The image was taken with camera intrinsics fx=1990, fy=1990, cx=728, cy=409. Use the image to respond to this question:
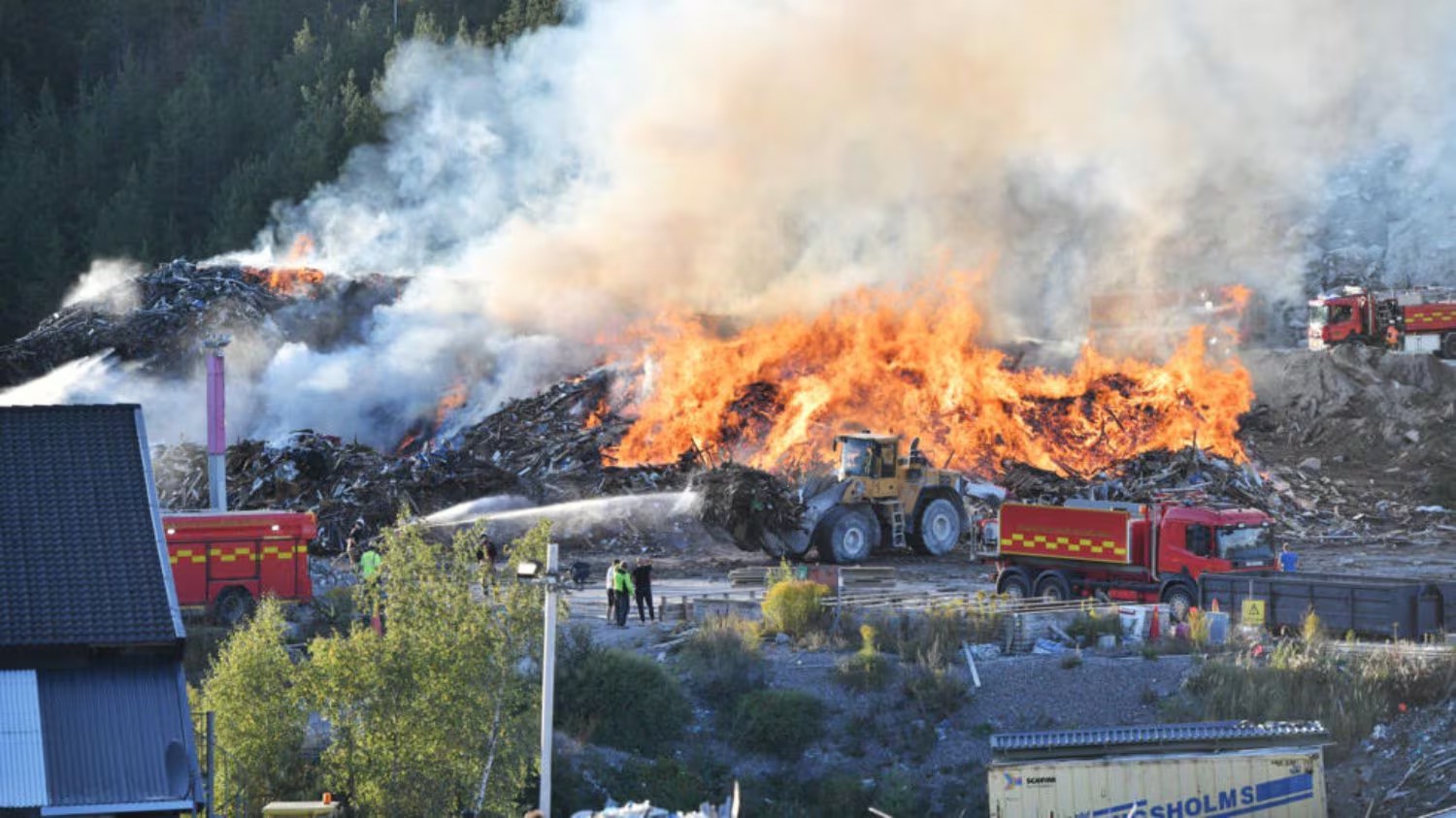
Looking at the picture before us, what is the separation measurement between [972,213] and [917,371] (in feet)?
41.0

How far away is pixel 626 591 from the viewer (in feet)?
101

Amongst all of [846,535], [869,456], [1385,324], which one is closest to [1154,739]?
[846,535]

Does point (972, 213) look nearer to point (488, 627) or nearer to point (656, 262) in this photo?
point (656, 262)

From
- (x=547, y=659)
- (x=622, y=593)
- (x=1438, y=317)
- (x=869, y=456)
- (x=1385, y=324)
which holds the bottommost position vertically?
(x=622, y=593)

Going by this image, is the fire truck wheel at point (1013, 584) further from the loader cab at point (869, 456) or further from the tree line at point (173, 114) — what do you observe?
the tree line at point (173, 114)

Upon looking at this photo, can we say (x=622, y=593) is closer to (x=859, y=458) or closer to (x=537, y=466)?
(x=859, y=458)

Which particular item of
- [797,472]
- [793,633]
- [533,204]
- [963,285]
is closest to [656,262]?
[963,285]

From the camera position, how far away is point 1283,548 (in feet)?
132

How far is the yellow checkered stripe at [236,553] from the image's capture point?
3192cm

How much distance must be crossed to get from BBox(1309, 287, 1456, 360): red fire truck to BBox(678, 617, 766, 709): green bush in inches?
1042

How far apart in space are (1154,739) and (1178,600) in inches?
396

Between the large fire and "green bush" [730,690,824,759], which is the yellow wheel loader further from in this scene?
"green bush" [730,690,824,759]

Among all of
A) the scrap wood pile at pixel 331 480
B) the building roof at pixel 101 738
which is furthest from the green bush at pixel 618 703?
the scrap wood pile at pixel 331 480

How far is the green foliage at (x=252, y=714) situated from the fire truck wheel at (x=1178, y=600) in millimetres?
14746
